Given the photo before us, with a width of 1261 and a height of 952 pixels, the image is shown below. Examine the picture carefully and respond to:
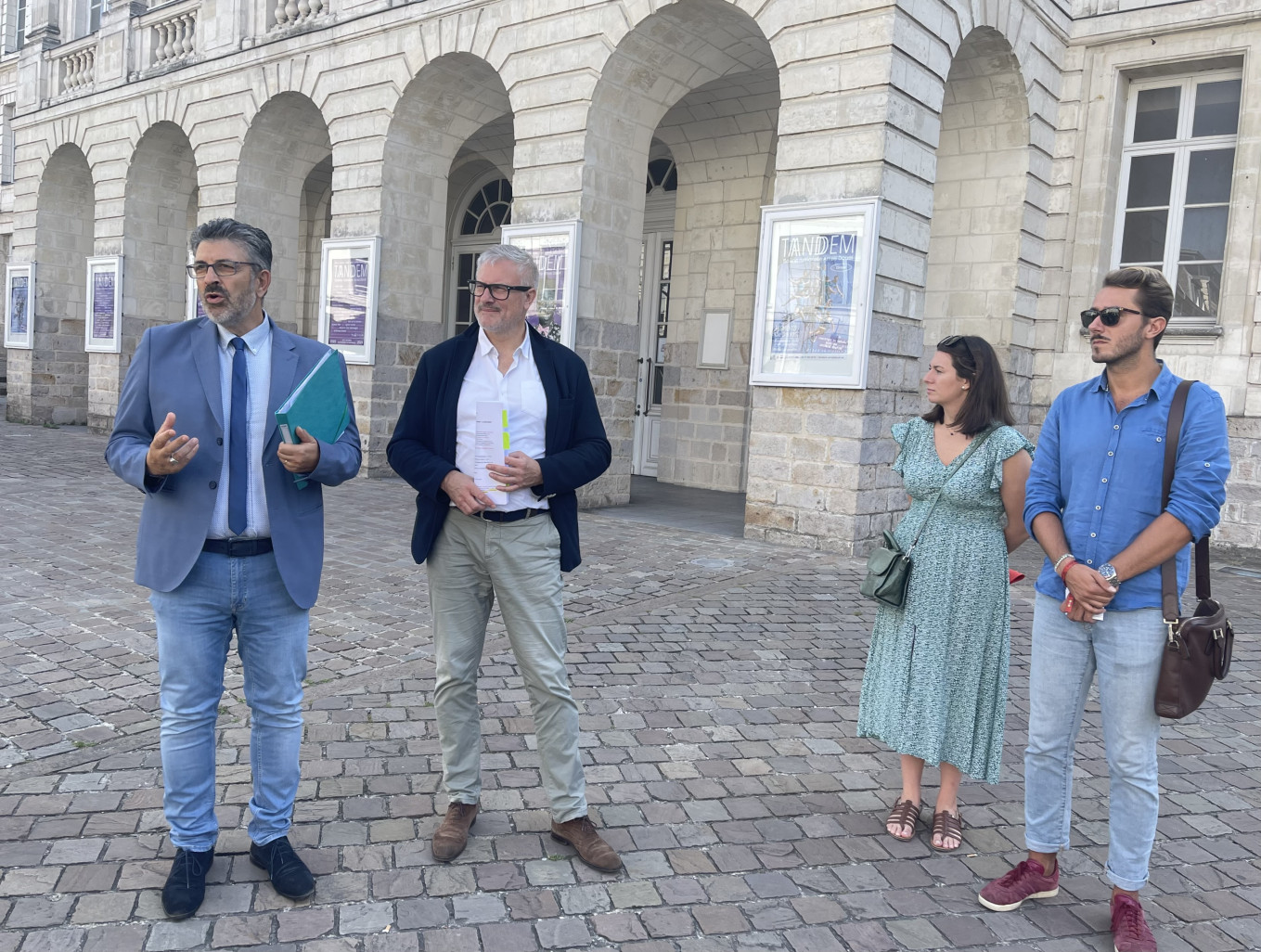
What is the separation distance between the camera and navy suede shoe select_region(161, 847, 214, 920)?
2715 millimetres

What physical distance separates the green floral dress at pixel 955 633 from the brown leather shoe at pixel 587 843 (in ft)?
3.58

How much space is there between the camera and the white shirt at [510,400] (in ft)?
10.3

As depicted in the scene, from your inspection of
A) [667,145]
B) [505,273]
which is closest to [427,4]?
[667,145]

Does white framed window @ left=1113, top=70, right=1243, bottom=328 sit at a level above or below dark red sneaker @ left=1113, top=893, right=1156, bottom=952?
above

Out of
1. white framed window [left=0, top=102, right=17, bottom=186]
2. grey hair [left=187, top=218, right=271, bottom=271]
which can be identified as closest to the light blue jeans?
grey hair [left=187, top=218, right=271, bottom=271]

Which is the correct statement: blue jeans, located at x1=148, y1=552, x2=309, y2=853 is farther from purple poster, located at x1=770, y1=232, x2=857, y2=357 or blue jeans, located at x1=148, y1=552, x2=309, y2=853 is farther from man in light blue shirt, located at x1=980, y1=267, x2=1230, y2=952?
purple poster, located at x1=770, y1=232, x2=857, y2=357

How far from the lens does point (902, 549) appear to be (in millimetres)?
3506

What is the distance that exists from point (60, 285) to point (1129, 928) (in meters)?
21.3

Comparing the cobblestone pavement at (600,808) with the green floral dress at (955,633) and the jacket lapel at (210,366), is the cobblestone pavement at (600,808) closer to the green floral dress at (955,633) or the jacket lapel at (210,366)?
the green floral dress at (955,633)

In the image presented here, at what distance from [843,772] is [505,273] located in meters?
2.42

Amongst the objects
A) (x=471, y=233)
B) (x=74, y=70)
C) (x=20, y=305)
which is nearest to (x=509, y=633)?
(x=471, y=233)

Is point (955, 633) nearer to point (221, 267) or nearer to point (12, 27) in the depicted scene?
point (221, 267)

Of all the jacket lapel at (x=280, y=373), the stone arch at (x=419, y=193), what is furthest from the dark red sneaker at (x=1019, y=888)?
the stone arch at (x=419, y=193)

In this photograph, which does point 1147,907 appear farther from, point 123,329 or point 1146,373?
point 123,329
